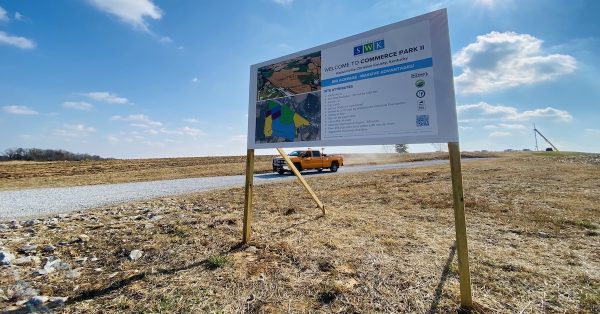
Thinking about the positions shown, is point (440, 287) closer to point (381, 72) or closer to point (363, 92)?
point (363, 92)

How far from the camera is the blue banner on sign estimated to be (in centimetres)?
312

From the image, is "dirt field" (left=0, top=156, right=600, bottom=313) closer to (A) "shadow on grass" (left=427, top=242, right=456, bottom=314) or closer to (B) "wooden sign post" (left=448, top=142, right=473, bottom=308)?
(A) "shadow on grass" (left=427, top=242, right=456, bottom=314)

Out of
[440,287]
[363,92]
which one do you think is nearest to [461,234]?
[440,287]

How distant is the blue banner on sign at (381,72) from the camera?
3.12 meters

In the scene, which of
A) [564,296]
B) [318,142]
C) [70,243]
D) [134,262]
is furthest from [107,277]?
[564,296]

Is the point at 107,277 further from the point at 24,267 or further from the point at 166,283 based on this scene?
the point at 24,267

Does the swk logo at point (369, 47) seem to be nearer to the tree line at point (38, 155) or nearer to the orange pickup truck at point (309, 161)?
the orange pickup truck at point (309, 161)

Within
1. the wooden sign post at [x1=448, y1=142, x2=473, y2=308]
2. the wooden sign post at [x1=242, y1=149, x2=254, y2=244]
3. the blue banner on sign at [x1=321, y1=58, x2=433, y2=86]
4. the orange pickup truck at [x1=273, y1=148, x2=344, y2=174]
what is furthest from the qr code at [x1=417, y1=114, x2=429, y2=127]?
the orange pickup truck at [x1=273, y1=148, x2=344, y2=174]

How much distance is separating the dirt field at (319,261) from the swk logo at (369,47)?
2.63m

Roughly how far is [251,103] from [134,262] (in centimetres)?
287

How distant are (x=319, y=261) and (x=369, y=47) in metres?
2.76

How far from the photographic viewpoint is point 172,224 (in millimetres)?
5762

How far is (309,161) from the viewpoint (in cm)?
2266

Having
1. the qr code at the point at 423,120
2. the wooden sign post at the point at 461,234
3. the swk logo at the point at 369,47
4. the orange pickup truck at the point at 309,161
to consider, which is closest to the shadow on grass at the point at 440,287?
the wooden sign post at the point at 461,234
